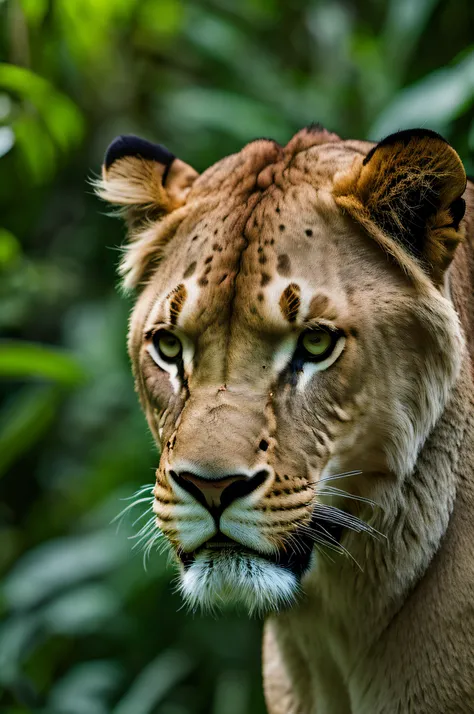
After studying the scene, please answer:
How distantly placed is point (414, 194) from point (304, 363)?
1.68 feet

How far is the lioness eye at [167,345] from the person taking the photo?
8.76 ft

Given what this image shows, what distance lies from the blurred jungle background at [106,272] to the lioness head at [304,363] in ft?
4.35

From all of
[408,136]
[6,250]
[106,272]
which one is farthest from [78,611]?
[408,136]

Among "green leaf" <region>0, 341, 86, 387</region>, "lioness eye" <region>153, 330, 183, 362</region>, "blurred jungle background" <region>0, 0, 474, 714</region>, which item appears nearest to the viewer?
"lioness eye" <region>153, 330, 183, 362</region>

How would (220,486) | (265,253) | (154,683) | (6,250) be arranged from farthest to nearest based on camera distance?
(154,683), (6,250), (265,253), (220,486)

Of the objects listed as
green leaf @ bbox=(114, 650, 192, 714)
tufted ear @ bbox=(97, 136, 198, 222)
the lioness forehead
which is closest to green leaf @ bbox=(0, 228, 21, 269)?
tufted ear @ bbox=(97, 136, 198, 222)

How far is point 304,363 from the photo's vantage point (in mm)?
2449

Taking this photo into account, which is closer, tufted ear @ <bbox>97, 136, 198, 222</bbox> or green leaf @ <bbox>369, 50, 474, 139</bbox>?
tufted ear @ <bbox>97, 136, 198, 222</bbox>

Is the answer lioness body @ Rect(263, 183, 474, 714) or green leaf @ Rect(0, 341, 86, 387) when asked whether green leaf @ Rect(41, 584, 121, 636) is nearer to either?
green leaf @ Rect(0, 341, 86, 387)

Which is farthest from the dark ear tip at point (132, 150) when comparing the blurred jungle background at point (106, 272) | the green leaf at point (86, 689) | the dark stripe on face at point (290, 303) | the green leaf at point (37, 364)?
the green leaf at point (86, 689)

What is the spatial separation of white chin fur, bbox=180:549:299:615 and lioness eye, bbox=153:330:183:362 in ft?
1.86

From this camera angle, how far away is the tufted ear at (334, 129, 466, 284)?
2.38 m

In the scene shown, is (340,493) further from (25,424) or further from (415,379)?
(25,424)

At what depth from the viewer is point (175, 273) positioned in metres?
2.71
